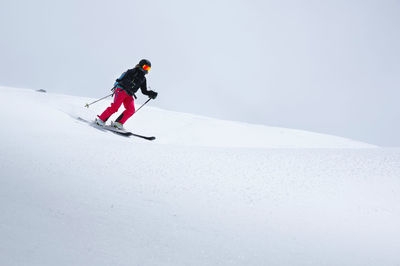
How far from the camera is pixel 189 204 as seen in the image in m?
2.36

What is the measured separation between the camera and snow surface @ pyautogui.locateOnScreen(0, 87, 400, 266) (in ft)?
5.55

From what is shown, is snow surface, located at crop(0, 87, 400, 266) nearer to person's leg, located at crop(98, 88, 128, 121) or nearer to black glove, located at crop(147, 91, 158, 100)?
person's leg, located at crop(98, 88, 128, 121)

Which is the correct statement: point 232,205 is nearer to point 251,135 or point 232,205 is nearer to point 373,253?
point 373,253

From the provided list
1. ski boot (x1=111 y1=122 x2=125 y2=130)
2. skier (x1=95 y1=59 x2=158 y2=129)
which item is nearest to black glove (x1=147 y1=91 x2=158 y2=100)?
skier (x1=95 y1=59 x2=158 y2=129)

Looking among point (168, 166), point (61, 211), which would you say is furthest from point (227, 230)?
point (168, 166)

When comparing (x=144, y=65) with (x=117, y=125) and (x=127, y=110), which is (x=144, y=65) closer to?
(x=127, y=110)

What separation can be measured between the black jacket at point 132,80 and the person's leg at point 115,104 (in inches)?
4.2

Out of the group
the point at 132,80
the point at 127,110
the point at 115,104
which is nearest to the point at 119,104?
the point at 115,104

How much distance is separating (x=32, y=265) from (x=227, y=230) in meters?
1.07

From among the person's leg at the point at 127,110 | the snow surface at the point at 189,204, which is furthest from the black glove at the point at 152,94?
the snow surface at the point at 189,204

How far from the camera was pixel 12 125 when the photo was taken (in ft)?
13.3

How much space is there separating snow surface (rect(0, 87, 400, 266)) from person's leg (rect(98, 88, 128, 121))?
2900 mm

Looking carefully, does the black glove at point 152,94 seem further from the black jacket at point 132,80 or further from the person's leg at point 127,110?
the person's leg at point 127,110

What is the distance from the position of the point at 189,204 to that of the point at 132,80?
17.2 feet
